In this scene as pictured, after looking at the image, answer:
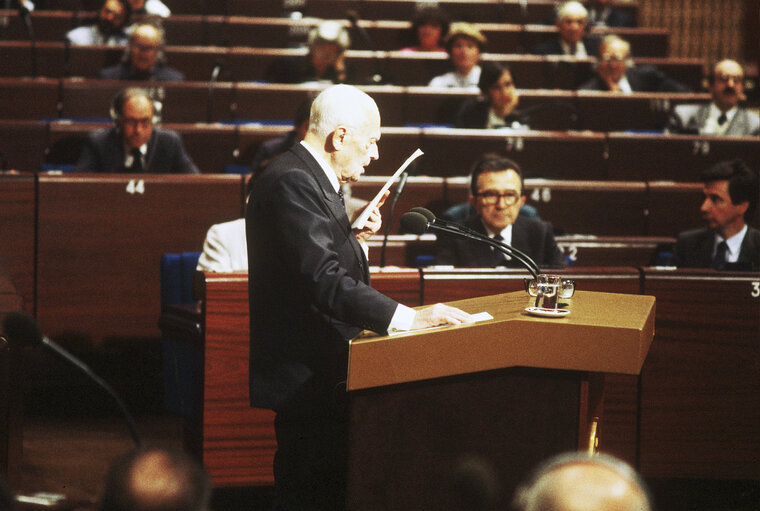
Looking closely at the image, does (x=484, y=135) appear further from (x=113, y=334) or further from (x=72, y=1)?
(x=72, y=1)

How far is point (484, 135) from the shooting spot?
4.66 m

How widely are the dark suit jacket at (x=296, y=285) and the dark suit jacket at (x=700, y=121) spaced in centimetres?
372

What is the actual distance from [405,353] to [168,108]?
3.88 metres

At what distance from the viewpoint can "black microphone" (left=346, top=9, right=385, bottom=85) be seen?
5645 mm

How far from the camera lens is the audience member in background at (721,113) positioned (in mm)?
5312

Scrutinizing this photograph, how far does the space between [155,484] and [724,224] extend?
121 inches

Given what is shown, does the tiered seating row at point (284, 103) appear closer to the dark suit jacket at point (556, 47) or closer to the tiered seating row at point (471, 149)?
the tiered seating row at point (471, 149)

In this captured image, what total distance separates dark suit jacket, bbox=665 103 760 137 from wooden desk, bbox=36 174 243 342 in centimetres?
254

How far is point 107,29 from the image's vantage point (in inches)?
241

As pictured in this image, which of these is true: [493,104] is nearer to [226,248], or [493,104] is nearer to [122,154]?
[122,154]

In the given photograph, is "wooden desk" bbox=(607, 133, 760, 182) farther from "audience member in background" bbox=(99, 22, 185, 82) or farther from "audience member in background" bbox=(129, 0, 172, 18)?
"audience member in background" bbox=(129, 0, 172, 18)

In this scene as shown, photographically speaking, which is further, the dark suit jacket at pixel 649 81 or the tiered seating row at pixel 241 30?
the tiered seating row at pixel 241 30

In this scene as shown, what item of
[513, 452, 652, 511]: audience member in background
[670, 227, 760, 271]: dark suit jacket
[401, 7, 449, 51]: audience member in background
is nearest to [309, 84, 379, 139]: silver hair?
[513, 452, 652, 511]: audience member in background

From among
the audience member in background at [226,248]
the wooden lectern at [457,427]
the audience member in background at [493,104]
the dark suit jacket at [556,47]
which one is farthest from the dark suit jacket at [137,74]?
the wooden lectern at [457,427]
